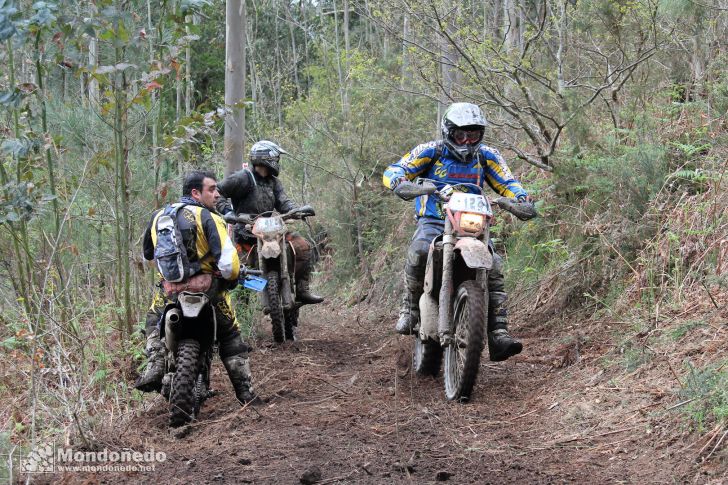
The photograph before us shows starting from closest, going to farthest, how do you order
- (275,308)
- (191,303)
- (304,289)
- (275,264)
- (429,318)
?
(191,303) → (429,318) → (275,308) → (275,264) → (304,289)

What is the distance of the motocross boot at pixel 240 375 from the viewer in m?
6.47

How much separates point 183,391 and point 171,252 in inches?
37.5

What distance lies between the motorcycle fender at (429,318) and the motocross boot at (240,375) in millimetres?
1367

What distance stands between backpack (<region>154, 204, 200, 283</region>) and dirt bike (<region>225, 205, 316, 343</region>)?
3461 mm

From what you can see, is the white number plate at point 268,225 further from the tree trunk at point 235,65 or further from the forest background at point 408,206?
the tree trunk at point 235,65

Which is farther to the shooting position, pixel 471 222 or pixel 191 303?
pixel 471 222

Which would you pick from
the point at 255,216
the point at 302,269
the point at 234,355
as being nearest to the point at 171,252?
the point at 234,355

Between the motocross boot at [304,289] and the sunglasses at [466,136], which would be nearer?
the sunglasses at [466,136]

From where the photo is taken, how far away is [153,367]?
6.27 metres

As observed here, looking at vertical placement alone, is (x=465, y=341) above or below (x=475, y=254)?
Result: below

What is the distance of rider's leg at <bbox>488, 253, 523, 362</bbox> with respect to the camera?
631cm

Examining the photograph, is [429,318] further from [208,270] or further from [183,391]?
[183,391]

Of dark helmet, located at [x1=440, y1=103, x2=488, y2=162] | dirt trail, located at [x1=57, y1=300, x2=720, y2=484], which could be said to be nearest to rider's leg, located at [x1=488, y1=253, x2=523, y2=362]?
dirt trail, located at [x1=57, y1=300, x2=720, y2=484]

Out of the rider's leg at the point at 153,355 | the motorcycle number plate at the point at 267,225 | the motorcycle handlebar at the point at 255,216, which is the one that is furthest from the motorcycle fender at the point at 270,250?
the rider's leg at the point at 153,355
